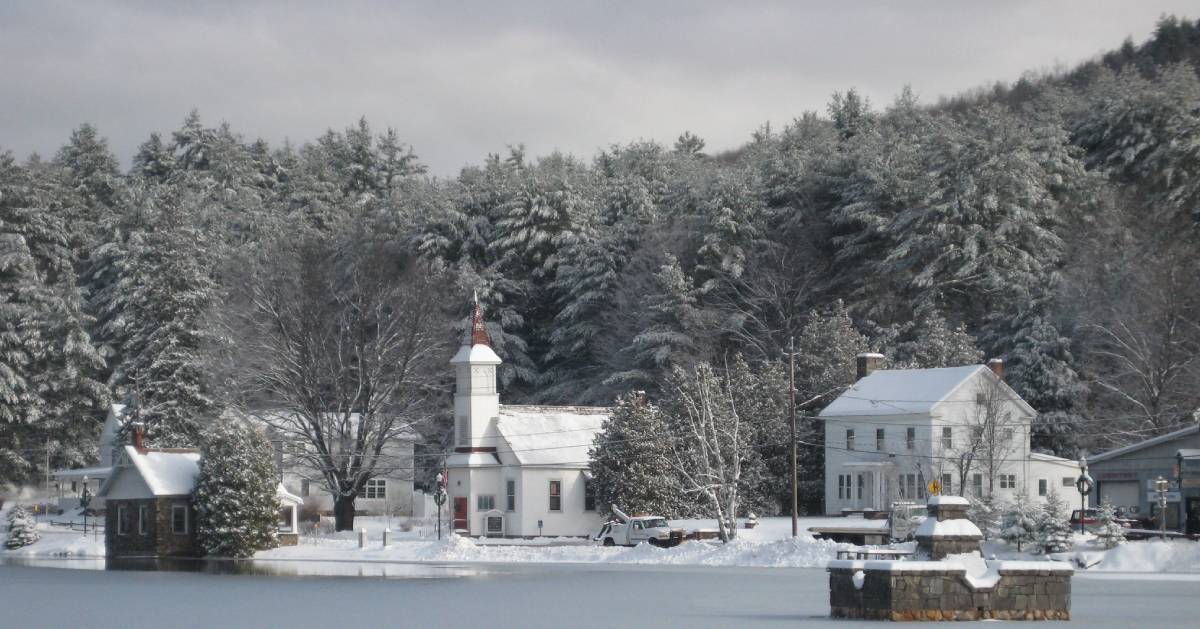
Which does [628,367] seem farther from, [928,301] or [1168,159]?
[1168,159]

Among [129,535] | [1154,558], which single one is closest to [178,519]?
[129,535]

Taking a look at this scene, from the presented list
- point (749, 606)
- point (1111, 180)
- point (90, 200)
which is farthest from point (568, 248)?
point (749, 606)

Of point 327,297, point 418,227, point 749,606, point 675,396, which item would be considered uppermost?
point 418,227

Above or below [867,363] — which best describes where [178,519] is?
below

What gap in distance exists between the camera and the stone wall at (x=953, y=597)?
93.2 feet

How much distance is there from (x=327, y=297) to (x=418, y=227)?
2724cm

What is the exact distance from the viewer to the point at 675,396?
70.6 metres

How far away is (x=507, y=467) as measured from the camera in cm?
6969

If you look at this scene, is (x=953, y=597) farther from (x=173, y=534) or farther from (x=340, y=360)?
(x=340, y=360)

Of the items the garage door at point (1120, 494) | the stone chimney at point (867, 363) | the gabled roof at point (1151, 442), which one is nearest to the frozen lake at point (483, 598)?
the gabled roof at point (1151, 442)

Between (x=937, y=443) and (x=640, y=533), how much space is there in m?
13.8

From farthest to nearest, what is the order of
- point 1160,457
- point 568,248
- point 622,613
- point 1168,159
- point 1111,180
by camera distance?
1. point 568,248
2. point 1111,180
3. point 1168,159
4. point 1160,457
5. point 622,613

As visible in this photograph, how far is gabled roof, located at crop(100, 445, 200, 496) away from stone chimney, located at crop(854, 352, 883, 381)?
29.6m

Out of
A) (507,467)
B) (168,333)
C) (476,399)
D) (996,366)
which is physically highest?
(168,333)
